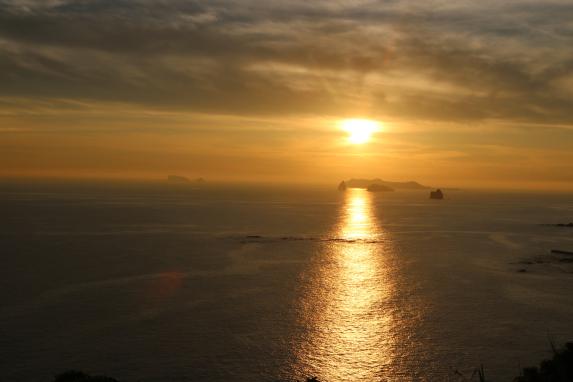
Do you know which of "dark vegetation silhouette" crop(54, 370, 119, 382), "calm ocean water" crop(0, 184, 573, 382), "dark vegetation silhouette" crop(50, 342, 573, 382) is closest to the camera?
"dark vegetation silhouette" crop(50, 342, 573, 382)

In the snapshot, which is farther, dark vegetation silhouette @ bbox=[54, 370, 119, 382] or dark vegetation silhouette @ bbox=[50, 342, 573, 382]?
dark vegetation silhouette @ bbox=[54, 370, 119, 382]

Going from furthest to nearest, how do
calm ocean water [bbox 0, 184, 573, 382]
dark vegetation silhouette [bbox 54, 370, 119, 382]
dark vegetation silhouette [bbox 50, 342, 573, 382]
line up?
calm ocean water [bbox 0, 184, 573, 382], dark vegetation silhouette [bbox 54, 370, 119, 382], dark vegetation silhouette [bbox 50, 342, 573, 382]

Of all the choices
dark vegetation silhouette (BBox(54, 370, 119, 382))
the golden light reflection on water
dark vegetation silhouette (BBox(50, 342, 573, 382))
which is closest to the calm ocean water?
the golden light reflection on water

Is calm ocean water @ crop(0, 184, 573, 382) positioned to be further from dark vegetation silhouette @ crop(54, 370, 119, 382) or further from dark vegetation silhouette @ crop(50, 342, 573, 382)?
dark vegetation silhouette @ crop(50, 342, 573, 382)

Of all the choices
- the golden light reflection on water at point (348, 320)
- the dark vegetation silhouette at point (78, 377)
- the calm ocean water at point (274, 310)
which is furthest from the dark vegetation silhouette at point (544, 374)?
the golden light reflection on water at point (348, 320)

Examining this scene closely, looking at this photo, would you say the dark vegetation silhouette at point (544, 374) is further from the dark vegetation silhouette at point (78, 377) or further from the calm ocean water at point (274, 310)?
the calm ocean water at point (274, 310)

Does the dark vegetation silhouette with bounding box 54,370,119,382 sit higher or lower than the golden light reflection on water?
higher

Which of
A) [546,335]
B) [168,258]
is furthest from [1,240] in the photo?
[546,335]

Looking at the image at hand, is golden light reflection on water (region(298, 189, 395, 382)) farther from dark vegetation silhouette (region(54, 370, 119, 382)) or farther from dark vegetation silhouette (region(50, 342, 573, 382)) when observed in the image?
dark vegetation silhouette (region(54, 370, 119, 382))

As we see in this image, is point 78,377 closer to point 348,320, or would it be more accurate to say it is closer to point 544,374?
point 348,320

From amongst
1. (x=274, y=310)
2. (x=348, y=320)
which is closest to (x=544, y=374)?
(x=348, y=320)
